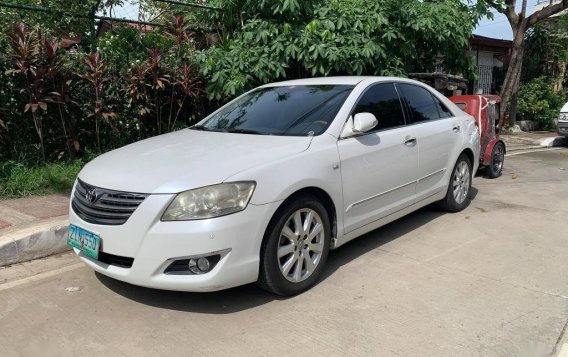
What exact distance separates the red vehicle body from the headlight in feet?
17.8

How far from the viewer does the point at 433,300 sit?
12.1ft

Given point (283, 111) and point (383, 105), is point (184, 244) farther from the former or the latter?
point (383, 105)

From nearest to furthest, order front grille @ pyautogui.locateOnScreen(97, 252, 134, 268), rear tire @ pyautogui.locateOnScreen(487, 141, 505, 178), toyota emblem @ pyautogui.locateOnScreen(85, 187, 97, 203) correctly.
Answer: front grille @ pyautogui.locateOnScreen(97, 252, 134, 268), toyota emblem @ pyautogui.locateOnScreen(85, 187, 97, 203), rear tire @ pyautogui.locateOnScreen(487, 141, 505, 178)

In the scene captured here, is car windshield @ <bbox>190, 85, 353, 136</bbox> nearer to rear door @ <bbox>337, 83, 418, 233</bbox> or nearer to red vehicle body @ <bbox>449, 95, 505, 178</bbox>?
rear door @ <bbox>337, 83, 418, 233</bbox>

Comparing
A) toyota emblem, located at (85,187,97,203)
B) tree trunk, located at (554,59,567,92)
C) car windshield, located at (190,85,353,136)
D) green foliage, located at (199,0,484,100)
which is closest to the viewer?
toyota emblem, located at (85,187,97,203)

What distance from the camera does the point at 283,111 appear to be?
452 cm

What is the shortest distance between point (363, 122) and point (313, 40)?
360cm

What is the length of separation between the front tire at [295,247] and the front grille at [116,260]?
0.86m

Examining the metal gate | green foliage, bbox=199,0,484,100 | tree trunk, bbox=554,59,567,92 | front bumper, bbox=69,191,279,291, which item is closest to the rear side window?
green foliage, bbox=199,0,484,100

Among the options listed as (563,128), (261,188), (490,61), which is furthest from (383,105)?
(490,61)

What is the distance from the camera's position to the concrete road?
312cm

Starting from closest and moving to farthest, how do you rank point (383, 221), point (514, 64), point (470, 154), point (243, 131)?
point (243, 131) → point (383, 221) → point (470, 154) → point (514, 64)

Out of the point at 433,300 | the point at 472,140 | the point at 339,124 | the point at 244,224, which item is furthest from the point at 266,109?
the point at 472,140

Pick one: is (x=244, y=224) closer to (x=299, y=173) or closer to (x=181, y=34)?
(x=299, y=173)
